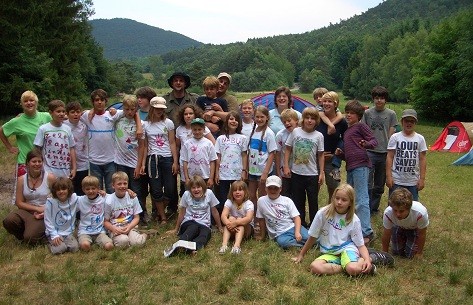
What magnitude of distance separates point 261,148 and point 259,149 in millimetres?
30

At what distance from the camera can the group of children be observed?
5145mm

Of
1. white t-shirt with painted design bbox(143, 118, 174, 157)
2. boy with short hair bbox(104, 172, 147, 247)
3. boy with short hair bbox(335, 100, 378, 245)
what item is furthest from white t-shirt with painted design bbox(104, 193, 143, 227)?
boy with short hair bbox(335, 100, 378, 245)

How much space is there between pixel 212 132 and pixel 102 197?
1.77m

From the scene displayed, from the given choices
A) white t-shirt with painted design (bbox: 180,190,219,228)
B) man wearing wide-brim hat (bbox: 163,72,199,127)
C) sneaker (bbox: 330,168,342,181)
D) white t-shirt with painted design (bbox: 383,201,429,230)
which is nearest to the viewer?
white t-shirt with painted design (bbox: 383,201,429,230)

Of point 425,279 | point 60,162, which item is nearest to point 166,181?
point 60,162

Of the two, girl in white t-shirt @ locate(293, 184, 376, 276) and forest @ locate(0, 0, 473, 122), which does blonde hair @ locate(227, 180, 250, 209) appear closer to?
girl in white t-shirt @ locate(293, 184, 376, 276)

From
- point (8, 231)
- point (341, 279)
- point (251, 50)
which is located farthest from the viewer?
point (251, 50)

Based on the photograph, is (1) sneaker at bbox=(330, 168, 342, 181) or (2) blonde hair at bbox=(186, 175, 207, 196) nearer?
(2) blonde hair at bbox=(186, 175, 207, 196)

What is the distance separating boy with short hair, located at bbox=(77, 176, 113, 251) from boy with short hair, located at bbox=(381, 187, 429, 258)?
3.19 m

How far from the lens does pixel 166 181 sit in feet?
21.2

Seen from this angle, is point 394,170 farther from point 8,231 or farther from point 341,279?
point 8,231

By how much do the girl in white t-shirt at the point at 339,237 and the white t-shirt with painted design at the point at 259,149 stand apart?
135cm

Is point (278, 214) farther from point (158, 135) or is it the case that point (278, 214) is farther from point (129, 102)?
point (129, 102)

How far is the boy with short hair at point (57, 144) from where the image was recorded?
591 centimetres
